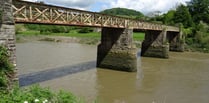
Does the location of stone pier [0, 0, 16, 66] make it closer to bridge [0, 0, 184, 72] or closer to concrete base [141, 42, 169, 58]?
bridge [0, 0, 184, 72]

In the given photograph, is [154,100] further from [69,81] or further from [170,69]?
[170,69]

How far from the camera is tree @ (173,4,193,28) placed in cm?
5817

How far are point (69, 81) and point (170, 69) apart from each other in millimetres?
10574

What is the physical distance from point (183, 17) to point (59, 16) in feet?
155

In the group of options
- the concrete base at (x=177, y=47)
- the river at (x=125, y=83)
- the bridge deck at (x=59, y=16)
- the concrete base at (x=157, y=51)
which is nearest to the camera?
the bridge deck at (x=59, y=16)

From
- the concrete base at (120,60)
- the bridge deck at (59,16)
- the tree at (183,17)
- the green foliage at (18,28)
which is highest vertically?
the tree at (183,17)

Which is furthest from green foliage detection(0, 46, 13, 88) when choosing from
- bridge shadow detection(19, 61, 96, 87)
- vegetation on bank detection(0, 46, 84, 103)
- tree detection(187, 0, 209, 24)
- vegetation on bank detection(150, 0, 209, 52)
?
tree detection(187, 0, 209, 24)

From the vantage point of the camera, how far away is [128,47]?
22141mm

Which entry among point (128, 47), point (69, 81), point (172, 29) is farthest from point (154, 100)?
point (172, 29)

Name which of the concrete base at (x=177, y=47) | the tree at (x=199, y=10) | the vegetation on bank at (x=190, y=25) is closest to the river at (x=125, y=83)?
the concrete base at (x=177, y=47)

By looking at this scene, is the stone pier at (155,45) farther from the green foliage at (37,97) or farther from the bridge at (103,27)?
the green foliage at (37,97)

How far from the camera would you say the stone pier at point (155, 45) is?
107 feet

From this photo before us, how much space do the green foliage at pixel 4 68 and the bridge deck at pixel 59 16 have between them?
206 centimetres

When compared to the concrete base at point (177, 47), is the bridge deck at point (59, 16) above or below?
above
